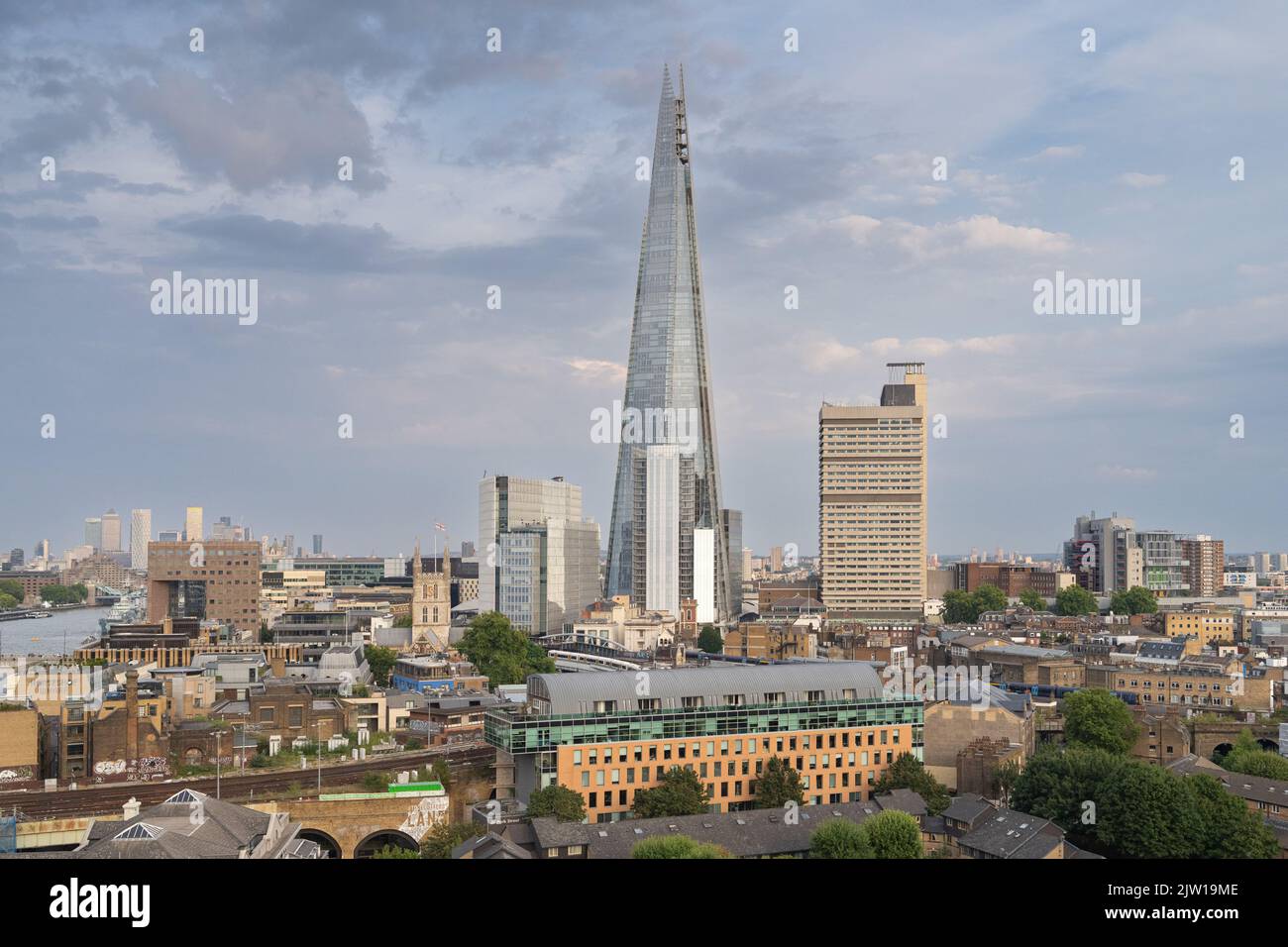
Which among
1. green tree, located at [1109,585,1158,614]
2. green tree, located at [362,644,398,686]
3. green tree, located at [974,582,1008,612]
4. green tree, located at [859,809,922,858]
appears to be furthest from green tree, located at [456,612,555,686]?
green tree, located at [1109,585,1158,614]

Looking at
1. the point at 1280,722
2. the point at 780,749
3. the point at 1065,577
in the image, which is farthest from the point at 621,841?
the point at 1065,577

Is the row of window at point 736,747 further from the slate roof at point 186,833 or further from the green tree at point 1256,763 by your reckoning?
the green tree at point 1256,763

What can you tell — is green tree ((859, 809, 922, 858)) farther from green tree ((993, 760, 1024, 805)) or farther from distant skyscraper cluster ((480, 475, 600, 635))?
distant skyscraper cluster ((480, 475, 600, 635))

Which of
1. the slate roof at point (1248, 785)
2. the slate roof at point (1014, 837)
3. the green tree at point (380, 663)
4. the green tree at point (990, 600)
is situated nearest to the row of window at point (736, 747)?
the slate roof at point (1014, 837)

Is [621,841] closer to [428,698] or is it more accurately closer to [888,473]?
[428,698]
